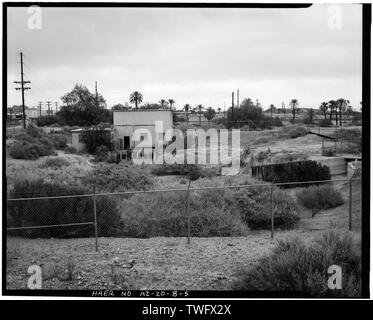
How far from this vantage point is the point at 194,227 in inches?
400

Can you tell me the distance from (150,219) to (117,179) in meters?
3.67

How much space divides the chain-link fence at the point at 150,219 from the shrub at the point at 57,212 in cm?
2

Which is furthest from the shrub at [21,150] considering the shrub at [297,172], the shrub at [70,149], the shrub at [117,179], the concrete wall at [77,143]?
the shrub at [297,172]

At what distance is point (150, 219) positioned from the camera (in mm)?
10273

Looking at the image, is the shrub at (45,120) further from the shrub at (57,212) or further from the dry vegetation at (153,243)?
the shrub at (57,212)

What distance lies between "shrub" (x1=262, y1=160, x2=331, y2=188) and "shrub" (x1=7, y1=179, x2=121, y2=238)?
6.79 metres

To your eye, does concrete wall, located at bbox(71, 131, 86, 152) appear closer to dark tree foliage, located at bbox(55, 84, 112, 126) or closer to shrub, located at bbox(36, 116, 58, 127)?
dark tree foliage, located at bbox(55, 84, 112, 126)

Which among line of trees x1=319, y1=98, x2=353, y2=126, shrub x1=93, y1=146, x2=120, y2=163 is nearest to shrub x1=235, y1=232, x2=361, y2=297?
line of trees x1=319, y1=98, x2=353, y2=126

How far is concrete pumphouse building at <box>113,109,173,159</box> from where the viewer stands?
15977 millimetres

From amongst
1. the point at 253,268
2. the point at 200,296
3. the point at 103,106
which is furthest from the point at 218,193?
the point at 103,106

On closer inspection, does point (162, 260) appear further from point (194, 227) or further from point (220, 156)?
point (220, 156)

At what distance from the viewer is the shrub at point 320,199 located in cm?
1212

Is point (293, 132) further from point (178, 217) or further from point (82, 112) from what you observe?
point (178, 217)
